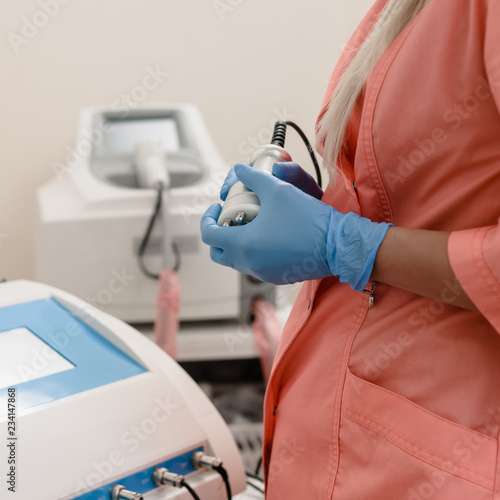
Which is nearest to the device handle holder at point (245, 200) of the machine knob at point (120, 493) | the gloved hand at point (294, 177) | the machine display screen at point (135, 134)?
the gloved hand at point (294, 177)

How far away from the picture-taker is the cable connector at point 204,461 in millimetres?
706

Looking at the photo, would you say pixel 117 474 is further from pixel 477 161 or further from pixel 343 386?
pixel 477 161

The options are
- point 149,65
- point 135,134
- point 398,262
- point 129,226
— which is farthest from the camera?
point 149,65

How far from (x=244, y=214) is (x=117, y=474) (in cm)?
32

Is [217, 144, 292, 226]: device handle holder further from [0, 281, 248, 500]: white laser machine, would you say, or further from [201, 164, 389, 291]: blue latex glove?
[0, 281, 248, 500]: white laser machine

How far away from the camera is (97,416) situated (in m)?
0.67

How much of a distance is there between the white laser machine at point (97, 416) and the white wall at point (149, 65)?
111 centimetres

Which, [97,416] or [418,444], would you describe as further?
[97,416]

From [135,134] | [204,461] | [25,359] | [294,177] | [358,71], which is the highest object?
[358,71]

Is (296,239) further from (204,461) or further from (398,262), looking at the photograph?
(204,461)

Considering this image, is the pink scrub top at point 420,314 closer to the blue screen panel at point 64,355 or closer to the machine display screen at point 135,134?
the blue screen panel at point 64,355

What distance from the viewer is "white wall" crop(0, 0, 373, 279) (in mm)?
1864

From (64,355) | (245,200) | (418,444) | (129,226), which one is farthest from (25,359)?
(129,226)

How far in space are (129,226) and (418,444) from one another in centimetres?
104
